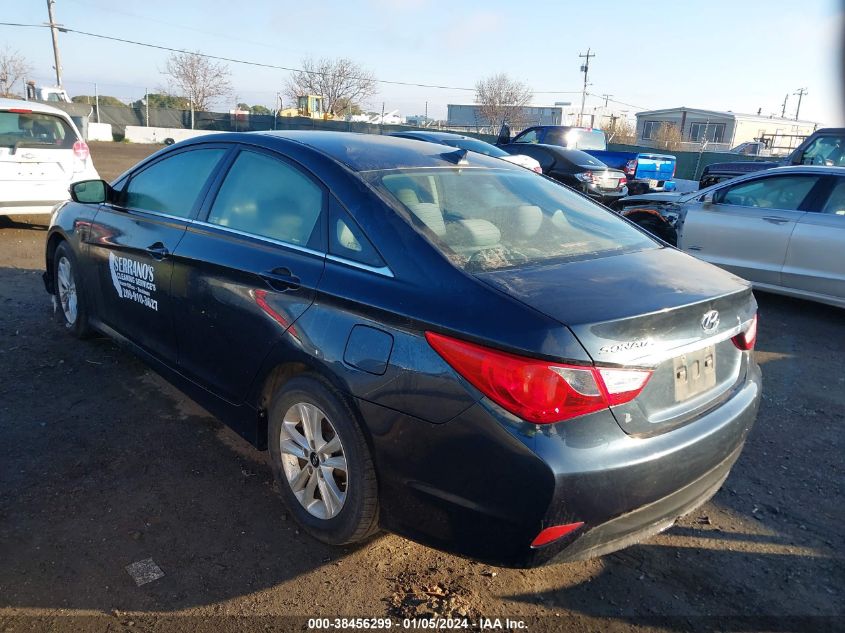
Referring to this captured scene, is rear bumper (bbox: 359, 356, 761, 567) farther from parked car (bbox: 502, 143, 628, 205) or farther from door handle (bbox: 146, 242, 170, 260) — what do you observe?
parked car (bbox: 502, 143, 628, 205)

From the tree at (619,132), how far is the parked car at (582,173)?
29.2m

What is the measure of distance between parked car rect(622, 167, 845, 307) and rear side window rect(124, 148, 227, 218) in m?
5.45

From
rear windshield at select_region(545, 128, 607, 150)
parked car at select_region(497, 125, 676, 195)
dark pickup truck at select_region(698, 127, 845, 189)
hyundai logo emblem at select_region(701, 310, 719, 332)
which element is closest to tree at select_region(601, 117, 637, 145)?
rear windshield at select_region(545, 128, 607, 150)

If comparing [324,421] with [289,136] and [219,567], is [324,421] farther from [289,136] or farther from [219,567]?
[289,136]

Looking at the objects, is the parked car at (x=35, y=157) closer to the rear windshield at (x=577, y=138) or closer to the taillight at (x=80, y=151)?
the taillight at (x=80, y=151)

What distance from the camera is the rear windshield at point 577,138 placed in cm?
1606

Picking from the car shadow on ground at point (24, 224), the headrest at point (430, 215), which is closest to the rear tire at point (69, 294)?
the headrest at point (430, 215)

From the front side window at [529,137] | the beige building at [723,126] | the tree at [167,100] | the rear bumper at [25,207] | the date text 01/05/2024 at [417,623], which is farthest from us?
the beige building at [723,126]

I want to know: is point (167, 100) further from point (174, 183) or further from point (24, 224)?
point (174, 183)

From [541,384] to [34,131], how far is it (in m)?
8.76

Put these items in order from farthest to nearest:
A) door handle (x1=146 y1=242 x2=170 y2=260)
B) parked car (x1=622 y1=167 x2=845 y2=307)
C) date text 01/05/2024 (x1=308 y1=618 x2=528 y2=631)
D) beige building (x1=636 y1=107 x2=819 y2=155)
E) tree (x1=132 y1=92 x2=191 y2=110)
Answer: beige building (x1=636 y1=107 x2=819 y2=155) → tree (x1=132 y1=92 x2=191 y2=110) → parked car (x1=622 y1=167 x2=845 y2=307) → door handle (x1=146 y1=242 x2=170 y2=260) → date text 01/05/2024 (x1=308 y1=618 x2=528 y2=631)

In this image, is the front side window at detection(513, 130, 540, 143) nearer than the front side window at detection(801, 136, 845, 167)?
No

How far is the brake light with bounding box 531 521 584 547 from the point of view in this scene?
2061 millimetres

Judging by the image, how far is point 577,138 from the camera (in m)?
16.6
